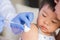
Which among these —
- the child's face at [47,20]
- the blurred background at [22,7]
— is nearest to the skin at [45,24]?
the child's face at [47,20]

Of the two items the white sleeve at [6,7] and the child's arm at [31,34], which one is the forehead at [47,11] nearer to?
the child's arm at [31,34]

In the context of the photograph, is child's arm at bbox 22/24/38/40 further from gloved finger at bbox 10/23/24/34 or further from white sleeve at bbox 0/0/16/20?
white sleeve at bbox 0/0/16/20

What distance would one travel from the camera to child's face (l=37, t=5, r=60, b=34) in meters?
0.61

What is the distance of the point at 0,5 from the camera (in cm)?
86

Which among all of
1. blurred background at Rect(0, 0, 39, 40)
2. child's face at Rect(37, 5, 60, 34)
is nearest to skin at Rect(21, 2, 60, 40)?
child's face at Rect(37, 5, 60, 34)

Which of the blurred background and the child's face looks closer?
the child's face

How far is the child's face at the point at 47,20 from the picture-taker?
2.00 ft

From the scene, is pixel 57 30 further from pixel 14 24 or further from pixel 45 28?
pixel 14 24

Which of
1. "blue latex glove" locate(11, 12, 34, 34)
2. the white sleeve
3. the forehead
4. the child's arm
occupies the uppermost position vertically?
the forehead

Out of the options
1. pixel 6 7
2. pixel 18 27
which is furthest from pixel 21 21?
pixel 6 7

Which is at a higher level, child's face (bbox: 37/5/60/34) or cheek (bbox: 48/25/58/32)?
child's face (bbox: 37/5/60/34)

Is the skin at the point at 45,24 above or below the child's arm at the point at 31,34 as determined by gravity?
above

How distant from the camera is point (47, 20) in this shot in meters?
0.62

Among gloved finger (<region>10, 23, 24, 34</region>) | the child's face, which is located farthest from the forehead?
gloved finger (<region>10, 23, 24, 34</region>)
